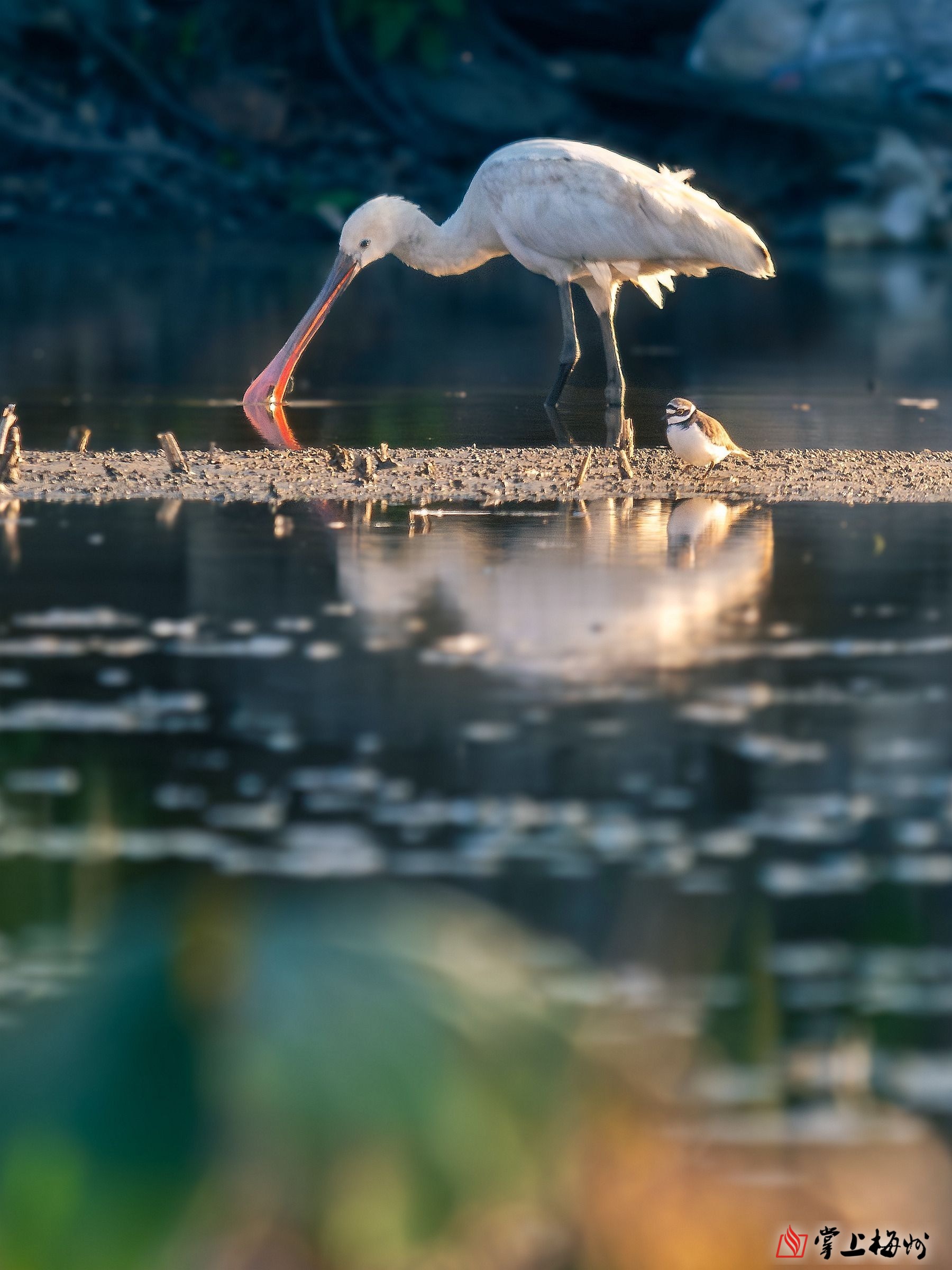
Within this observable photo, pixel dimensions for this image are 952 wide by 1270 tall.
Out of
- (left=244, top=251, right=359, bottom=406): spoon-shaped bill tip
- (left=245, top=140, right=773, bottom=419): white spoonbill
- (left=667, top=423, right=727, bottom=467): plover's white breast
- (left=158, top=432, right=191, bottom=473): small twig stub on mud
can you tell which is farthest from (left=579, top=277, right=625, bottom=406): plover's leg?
(left=158, top=432, right=191, bottom=473): small twig stub on mud

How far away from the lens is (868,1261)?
2307 mm

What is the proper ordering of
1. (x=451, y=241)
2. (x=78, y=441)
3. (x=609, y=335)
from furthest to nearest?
(x=451, y=241), (x=609, y=335), (x=78, y=441)

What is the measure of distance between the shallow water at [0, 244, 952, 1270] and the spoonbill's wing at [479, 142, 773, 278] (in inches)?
67.0

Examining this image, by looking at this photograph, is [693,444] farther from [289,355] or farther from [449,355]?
[449,355]

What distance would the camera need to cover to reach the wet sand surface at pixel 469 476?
8445mm

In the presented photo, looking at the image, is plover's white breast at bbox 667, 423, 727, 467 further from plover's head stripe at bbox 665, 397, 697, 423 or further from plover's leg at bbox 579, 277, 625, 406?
plover's leg at bbox 579, 277, 625, 406

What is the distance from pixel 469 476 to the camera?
9.00 m

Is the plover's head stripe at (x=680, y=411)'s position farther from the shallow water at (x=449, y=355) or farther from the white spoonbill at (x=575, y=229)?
the white spoonbill at (x=575, y=229)

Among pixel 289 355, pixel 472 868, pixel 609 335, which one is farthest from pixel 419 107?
pixel 472 868

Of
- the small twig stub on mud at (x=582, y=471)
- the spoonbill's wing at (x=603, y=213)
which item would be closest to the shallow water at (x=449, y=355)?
the spoonbill's wing at (x=603, y=213)

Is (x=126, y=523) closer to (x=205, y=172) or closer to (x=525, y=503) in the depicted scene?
(x=525, y=503)

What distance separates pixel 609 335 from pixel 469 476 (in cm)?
305

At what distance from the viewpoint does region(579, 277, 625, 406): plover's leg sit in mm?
11805

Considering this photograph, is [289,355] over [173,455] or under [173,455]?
over
